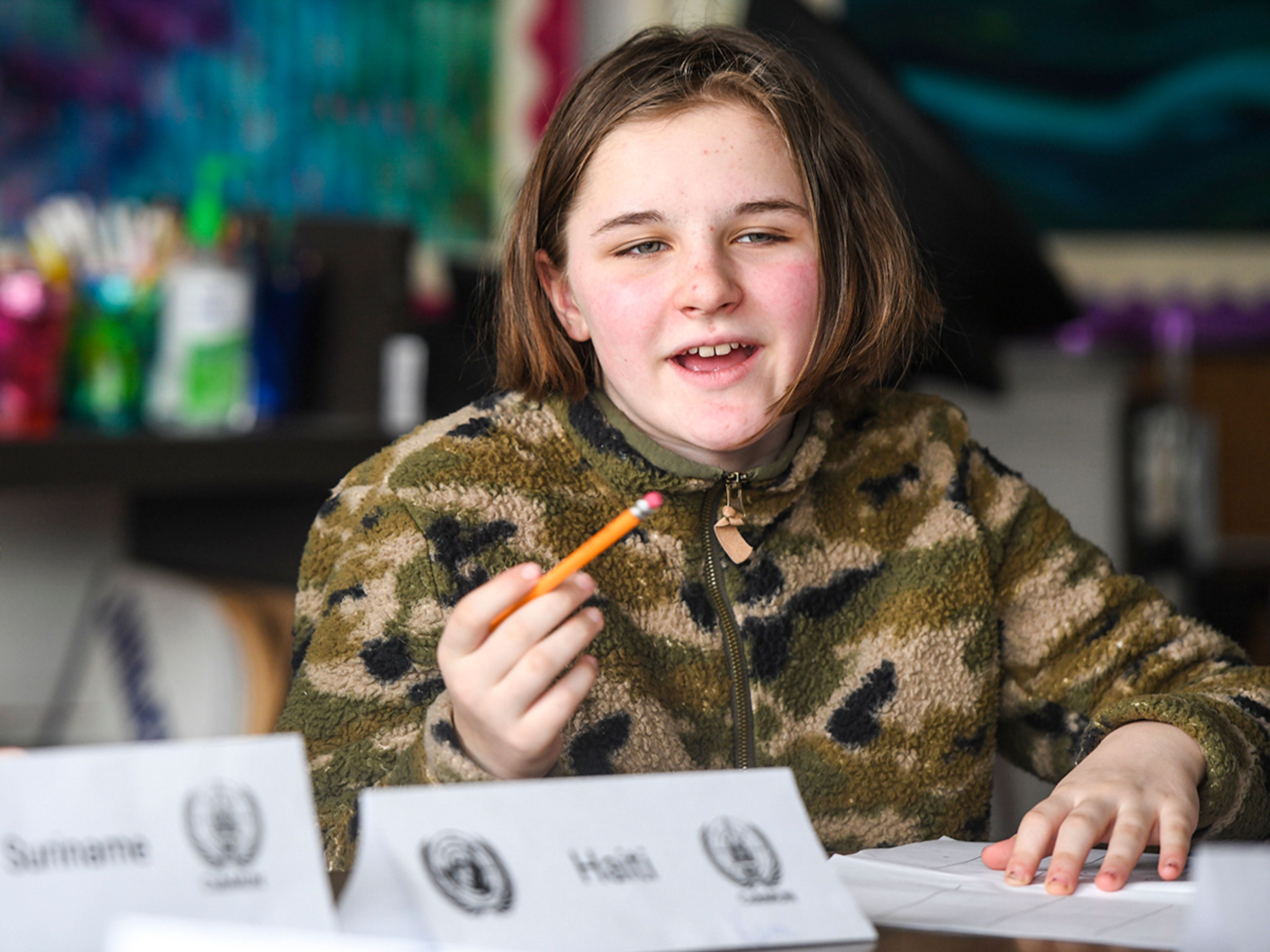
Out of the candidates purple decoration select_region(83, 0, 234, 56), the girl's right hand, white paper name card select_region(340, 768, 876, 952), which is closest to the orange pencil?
the girl's right hand

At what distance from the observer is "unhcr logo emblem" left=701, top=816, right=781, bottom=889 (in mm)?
452

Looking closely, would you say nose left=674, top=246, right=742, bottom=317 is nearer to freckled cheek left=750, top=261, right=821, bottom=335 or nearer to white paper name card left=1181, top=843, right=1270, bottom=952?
freckled cheek left=750, top=261, right=821, bottom=335

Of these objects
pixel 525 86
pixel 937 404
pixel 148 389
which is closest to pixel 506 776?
pixel 937 404

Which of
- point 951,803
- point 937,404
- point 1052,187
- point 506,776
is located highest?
point 1052,187

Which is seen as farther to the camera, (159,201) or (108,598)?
(108,598)

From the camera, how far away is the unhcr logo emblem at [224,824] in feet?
1.33

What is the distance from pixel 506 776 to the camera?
1.93 feet

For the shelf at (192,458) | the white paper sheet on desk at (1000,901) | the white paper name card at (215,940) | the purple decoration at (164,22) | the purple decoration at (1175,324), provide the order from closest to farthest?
the white paper name card at (215,940)
the white paper sheet on desk at (1000,901)
the shelf at (192,458)
the purple decoration at (164,22)
the purple decoration at (1175,324)

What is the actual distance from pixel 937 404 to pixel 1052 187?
2742 millimetres

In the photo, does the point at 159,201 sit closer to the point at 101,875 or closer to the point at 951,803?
the point at 951,803

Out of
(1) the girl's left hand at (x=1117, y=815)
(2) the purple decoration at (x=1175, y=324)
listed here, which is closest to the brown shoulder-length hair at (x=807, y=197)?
(1) the girl's left hand at (x=1117, y=815)

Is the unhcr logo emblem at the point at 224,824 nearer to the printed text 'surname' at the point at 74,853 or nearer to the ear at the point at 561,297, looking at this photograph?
the printed text 'surname' at the point at 74,853

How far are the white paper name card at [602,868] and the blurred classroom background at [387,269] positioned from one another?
0.71 metres

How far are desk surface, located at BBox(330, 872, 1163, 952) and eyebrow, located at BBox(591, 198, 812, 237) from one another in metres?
0.47
